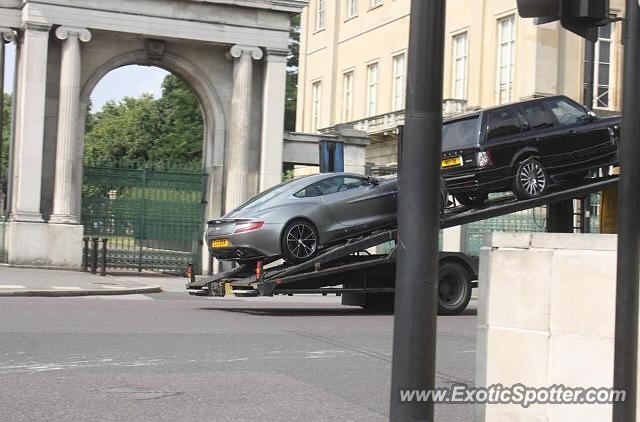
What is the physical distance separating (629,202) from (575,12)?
1.00 meters

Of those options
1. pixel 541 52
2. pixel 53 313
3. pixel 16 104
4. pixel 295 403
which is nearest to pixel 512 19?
pixel 541 52

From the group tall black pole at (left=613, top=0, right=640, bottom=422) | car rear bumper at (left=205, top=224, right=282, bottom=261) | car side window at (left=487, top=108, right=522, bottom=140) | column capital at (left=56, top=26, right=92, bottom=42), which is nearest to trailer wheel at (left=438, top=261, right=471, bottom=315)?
car side window at (left=487, top=108, right=522, bottom=140)

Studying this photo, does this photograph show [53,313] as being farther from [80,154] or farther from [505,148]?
[80,154]

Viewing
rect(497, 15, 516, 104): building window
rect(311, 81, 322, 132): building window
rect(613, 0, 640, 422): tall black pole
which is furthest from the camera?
rect(311, 81, 322, 132): building window

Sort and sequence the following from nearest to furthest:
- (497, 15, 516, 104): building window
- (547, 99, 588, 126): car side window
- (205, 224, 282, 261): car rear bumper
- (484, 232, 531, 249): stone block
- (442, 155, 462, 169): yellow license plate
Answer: (484, 232, 531, 249): stone block → (205, 224, 282, 261): car rear bumper → (442, 155, 462, 169): yellow license plate → (547, 99, 588, 126): car side window → (497, 15, 516, 104): building window

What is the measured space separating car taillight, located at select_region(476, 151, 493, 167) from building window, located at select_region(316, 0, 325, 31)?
43.0 m

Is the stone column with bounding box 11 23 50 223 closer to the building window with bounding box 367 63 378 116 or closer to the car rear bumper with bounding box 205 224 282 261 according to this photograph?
the car rear bumper with bounding box 205 224 282 261

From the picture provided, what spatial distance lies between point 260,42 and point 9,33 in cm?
714

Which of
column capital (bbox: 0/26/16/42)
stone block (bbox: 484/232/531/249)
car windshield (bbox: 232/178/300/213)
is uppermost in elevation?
column capital (bbox: 0/26/16/42)

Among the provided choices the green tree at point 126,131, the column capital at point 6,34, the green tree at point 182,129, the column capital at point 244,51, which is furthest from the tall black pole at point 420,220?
the green tree at point 126,131

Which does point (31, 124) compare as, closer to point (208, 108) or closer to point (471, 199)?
point (208, 108)

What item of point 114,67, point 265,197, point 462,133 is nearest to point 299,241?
point 265,197

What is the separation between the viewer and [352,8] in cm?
5734

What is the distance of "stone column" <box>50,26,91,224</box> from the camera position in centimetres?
2842
